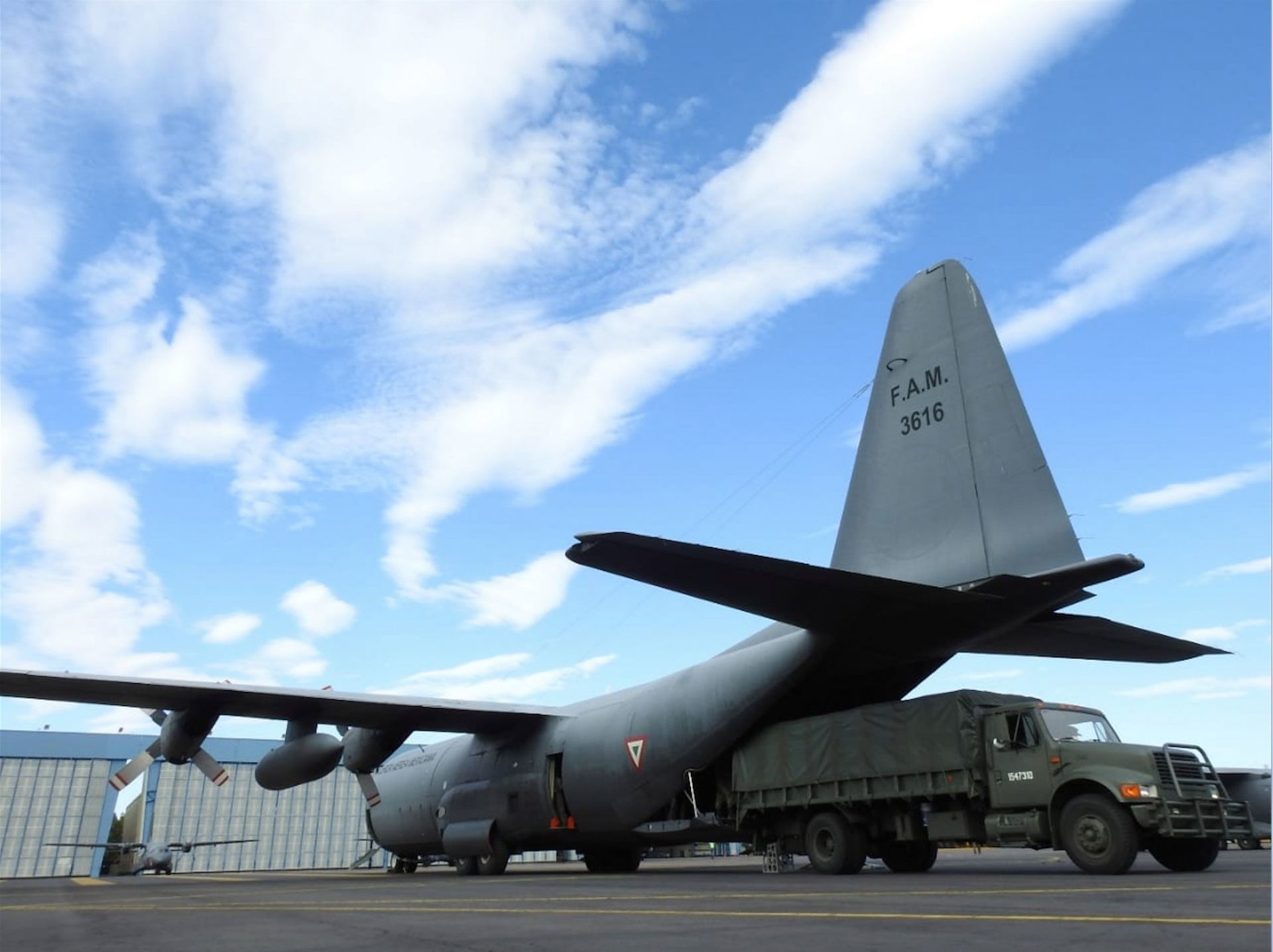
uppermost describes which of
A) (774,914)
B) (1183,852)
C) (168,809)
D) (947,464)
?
(168,809)

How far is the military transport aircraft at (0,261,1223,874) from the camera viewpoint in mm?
11844

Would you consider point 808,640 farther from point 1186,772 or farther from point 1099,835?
point 1186,772

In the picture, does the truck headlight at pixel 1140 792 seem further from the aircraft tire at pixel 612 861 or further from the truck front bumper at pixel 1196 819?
the aircraft tire at pixel 612 861

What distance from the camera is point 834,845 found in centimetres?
1441

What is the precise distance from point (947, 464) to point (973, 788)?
4444 mm

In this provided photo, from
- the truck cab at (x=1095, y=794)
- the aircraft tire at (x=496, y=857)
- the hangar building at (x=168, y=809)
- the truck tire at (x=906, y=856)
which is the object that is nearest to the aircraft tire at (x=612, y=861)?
the aircraft tire at (x=496, y=857)

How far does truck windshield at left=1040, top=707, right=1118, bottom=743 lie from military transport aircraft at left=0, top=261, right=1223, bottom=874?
1.25m

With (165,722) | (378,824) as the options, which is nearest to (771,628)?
(165,722)

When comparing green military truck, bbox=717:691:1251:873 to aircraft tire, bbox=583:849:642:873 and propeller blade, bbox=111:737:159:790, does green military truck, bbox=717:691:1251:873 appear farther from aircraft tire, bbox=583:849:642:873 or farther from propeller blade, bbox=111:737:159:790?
propeller blade, bbox=111:737:159:790

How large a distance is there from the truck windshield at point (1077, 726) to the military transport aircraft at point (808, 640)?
1.25 m

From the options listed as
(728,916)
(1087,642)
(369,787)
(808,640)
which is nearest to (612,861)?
(369,787)

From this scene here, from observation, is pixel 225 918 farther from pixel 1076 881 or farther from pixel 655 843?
pixel 655 843

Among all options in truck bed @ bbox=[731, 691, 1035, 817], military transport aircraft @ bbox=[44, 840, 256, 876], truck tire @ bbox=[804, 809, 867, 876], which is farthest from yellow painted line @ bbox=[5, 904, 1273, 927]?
military transport aircraft @ bbox=[44, 840, 256, 876]

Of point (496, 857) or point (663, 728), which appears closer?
point (663, 728)
